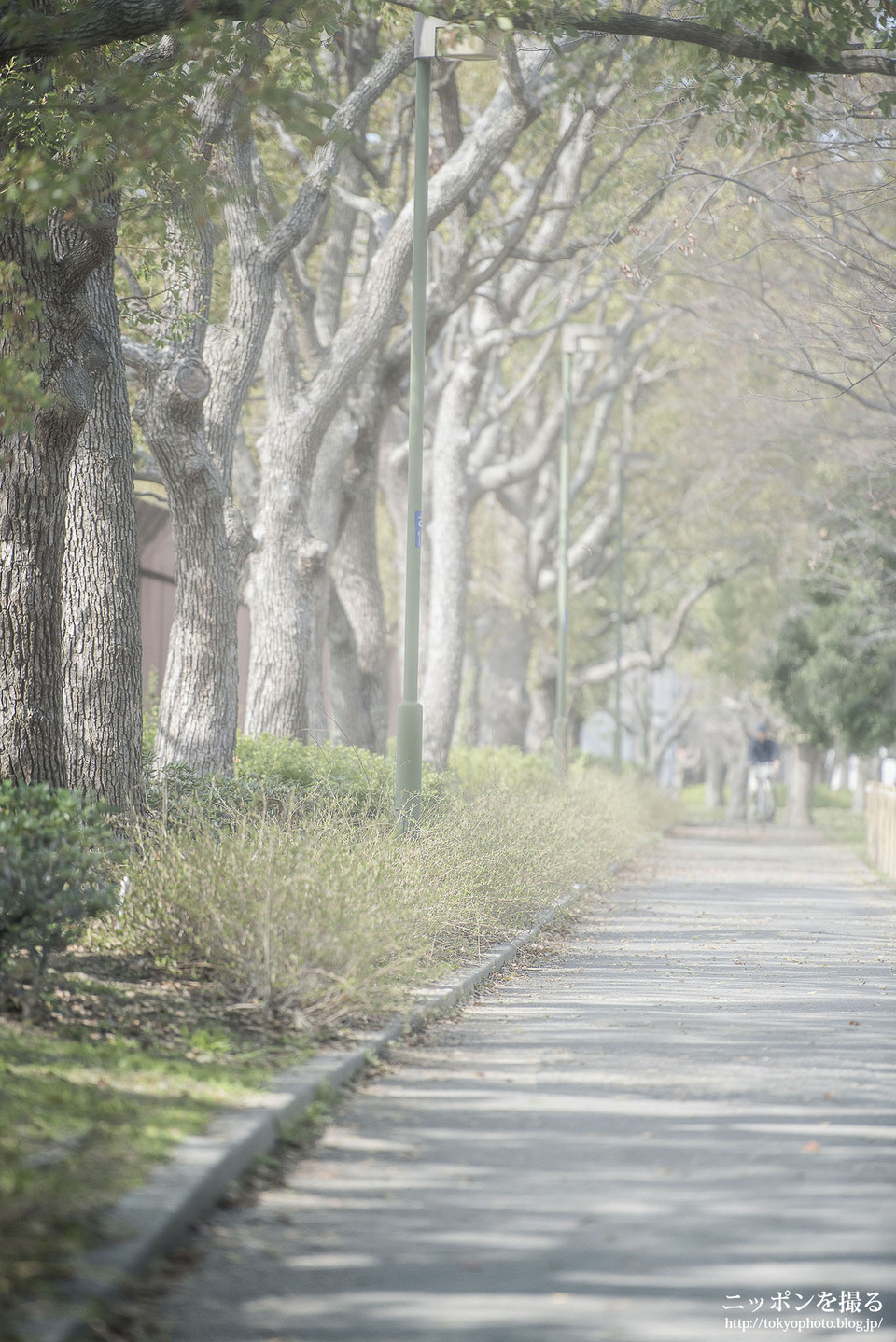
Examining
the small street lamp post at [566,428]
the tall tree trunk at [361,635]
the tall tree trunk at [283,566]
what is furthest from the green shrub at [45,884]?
the small street lamp post at [566,428]

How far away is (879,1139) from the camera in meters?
6.33

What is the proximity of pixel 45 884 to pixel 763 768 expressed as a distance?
27195 millimetres

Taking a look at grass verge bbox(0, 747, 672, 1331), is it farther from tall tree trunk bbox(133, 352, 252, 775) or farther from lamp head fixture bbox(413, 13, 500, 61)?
lamp head fixture bbox(413, 13, 500, 61)

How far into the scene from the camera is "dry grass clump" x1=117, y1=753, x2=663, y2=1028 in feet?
25.8

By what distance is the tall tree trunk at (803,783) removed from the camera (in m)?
38.4

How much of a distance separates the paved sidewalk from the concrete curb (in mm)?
133

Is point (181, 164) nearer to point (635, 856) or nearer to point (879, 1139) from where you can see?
point (879, 1139)

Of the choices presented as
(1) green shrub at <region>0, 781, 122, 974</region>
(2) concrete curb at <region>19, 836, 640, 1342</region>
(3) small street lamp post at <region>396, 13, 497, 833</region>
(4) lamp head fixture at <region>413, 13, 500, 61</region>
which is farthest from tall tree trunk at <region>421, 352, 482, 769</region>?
(2) concrete curb at <region>19, 836, 640, 1342</region>

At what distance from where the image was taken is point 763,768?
3303 centimetres

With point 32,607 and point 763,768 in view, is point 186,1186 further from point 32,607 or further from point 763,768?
point 763,768

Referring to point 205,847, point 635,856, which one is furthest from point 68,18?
point 635,856

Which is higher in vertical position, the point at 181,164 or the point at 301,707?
the point at 181,164

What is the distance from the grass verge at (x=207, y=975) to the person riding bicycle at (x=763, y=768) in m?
18.8

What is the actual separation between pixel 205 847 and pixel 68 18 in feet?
14.0
